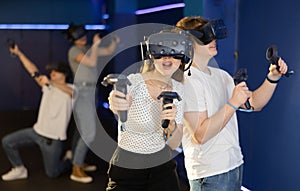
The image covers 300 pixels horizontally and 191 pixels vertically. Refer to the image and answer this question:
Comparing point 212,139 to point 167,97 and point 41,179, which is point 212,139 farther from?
point 41,179

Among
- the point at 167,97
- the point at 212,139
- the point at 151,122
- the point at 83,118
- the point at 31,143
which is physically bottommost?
the point at 31,143

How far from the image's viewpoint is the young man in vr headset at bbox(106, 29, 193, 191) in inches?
64.6

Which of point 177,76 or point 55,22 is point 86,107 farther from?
point 55,22

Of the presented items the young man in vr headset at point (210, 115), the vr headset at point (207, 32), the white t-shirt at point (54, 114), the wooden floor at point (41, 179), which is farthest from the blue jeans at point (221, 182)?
the white t-shirt at point (54, 114)

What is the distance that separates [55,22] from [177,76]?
6475 millimetres

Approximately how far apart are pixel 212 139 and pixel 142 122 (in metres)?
0.37

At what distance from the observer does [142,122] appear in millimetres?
1673

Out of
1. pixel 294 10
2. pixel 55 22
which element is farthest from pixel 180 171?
pixel 55 22

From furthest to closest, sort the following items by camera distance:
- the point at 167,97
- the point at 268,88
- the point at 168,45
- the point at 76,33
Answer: the point at 76,33, the point at 268,88, the point at 168,45, the point at 167,97

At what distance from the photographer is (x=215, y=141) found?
188cm

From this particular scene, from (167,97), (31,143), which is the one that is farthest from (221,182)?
(31,143)

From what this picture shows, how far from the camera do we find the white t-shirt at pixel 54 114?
13.6ft

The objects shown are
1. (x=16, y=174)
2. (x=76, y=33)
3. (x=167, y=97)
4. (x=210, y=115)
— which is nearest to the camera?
(x=167, y=97)

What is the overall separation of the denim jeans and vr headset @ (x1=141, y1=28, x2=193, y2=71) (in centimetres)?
254
